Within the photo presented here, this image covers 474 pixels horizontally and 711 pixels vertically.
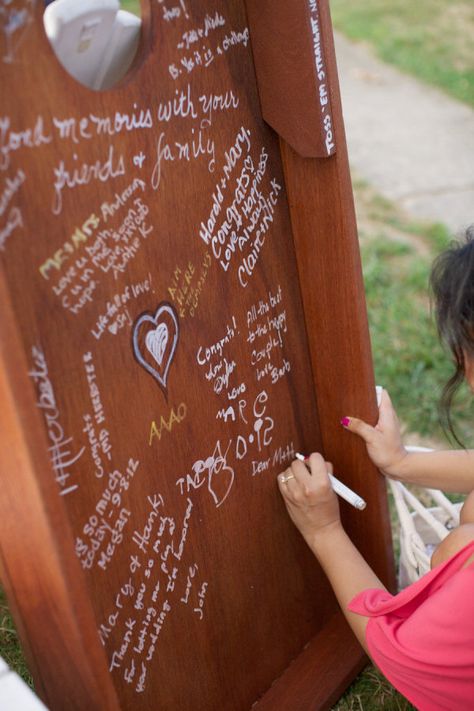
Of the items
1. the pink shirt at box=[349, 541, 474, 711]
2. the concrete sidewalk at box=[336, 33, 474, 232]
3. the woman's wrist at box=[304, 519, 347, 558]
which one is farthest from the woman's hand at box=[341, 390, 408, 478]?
the concrete sidewalk at box=[336, 33, 474, 232]

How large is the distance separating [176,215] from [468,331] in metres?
0.46

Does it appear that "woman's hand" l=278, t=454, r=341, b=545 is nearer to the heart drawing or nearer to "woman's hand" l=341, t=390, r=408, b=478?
"woman's hand" l=341, t=390, r=408, b=478

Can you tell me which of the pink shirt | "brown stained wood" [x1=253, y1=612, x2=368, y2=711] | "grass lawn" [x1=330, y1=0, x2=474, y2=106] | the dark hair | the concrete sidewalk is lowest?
"brown stained wood" [x1=253, y1=612, x2=368, y2=711]

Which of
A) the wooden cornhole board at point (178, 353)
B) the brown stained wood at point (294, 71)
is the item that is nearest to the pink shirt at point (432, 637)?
the wooden cornhole board at point (178, 353)

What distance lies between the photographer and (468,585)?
1243mm

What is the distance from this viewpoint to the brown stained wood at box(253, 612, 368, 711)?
1629 mm

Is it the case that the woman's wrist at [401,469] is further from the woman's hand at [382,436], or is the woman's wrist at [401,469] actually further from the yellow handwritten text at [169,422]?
the yellow handwritten text at [169,422]

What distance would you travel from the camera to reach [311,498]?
1.50 metres

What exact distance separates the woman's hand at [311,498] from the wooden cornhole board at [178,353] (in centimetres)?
3

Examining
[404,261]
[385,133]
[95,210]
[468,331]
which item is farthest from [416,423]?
[385,133]

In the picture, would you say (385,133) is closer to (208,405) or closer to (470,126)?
(470,126)

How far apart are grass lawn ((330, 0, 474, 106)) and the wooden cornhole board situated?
12.5 feet

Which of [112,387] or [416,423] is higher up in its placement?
[112,387]

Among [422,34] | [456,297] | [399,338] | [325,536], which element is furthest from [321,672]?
[422,34]
